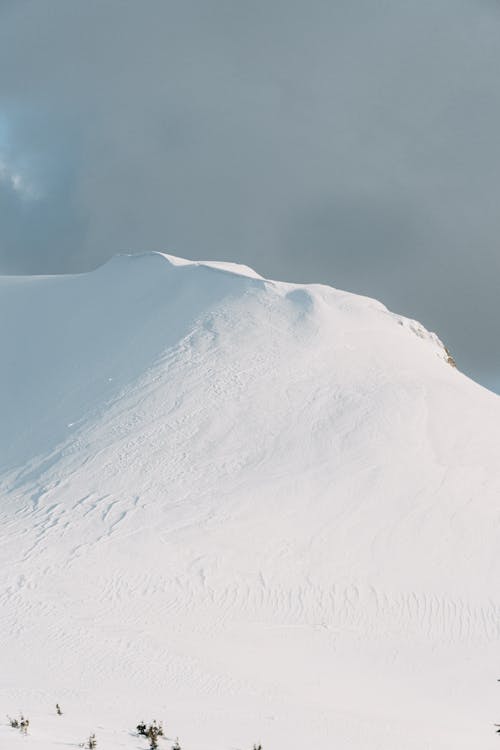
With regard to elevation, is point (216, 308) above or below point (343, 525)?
above

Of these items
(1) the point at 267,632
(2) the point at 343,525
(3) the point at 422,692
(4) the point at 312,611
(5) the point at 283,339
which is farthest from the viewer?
(5) the point at 283,339

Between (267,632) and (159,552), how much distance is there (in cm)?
506

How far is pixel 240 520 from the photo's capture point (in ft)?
89.9

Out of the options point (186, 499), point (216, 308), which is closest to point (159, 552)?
point (186, 499)

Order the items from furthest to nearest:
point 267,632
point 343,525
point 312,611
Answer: point 343,525 → point 312,611 → point 267,632

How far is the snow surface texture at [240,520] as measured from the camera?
16.9 metres

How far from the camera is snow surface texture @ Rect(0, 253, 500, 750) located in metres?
16.9

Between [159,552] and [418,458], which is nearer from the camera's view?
[159,552]

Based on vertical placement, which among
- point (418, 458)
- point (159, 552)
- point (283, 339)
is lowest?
point (159, 552)

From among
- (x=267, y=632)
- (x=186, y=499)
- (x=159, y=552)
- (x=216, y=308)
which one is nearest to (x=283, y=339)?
(x=216, y=308)

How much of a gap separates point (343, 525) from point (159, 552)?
5897 mm

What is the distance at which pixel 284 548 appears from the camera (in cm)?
2609

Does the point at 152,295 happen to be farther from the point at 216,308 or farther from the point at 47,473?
the point at 47,473

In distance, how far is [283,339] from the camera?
40.2 m
